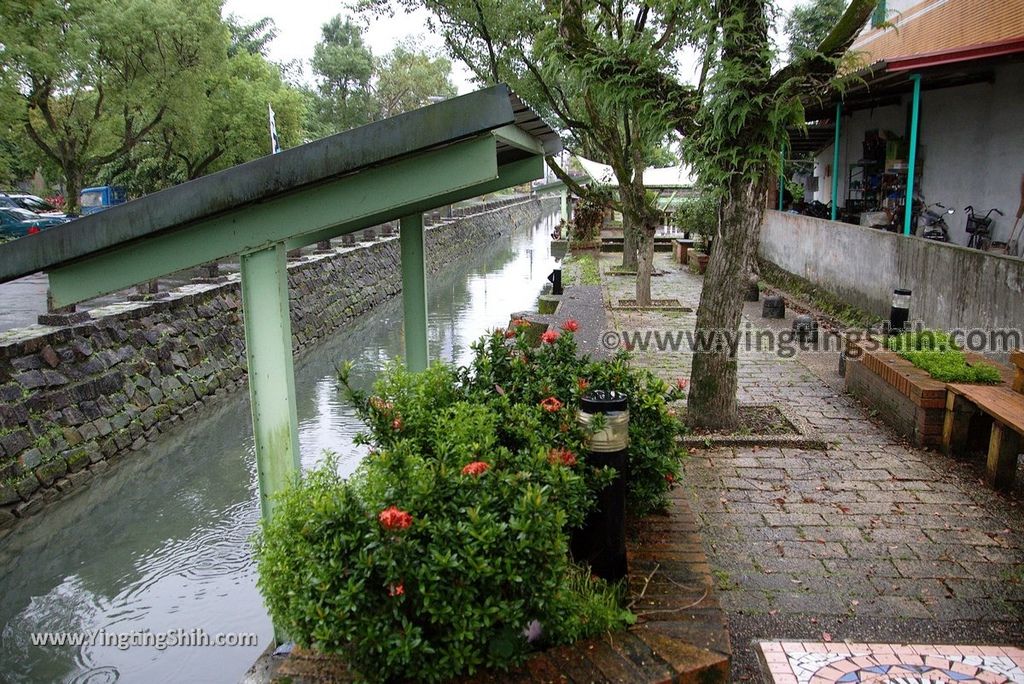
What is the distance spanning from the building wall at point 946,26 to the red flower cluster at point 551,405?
8842 millimetres

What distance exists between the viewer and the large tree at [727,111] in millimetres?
5871

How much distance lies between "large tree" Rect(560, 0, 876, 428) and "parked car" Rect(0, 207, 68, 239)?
2359cm

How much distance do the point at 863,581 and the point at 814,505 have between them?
1.05 meters

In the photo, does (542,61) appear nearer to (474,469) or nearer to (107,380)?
(107,380)

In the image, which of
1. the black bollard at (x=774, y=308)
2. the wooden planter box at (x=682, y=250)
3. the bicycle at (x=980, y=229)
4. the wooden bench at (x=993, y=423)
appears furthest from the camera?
the wooden planter box at (x=682, y=250)

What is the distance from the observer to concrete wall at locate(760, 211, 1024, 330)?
310 inches

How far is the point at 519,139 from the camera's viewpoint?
14.6 feet

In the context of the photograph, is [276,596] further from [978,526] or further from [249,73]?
[249,73]

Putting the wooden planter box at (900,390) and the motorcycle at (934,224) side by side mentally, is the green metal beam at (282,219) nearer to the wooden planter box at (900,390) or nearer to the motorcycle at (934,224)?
the wooden planter box at (900,390)

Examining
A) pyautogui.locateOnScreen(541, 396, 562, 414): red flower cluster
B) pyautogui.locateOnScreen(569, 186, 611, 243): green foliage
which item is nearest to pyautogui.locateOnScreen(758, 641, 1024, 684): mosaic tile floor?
pyautogui.locateOnScreen(541, 396, 562, 414): red flower cluster

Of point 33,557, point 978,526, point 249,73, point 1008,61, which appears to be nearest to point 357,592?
point 978,526

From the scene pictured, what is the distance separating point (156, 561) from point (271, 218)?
4824 millimetres

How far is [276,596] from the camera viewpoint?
268 centimetres

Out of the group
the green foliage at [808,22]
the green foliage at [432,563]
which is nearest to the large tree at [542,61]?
the green foliage at [808,22]
